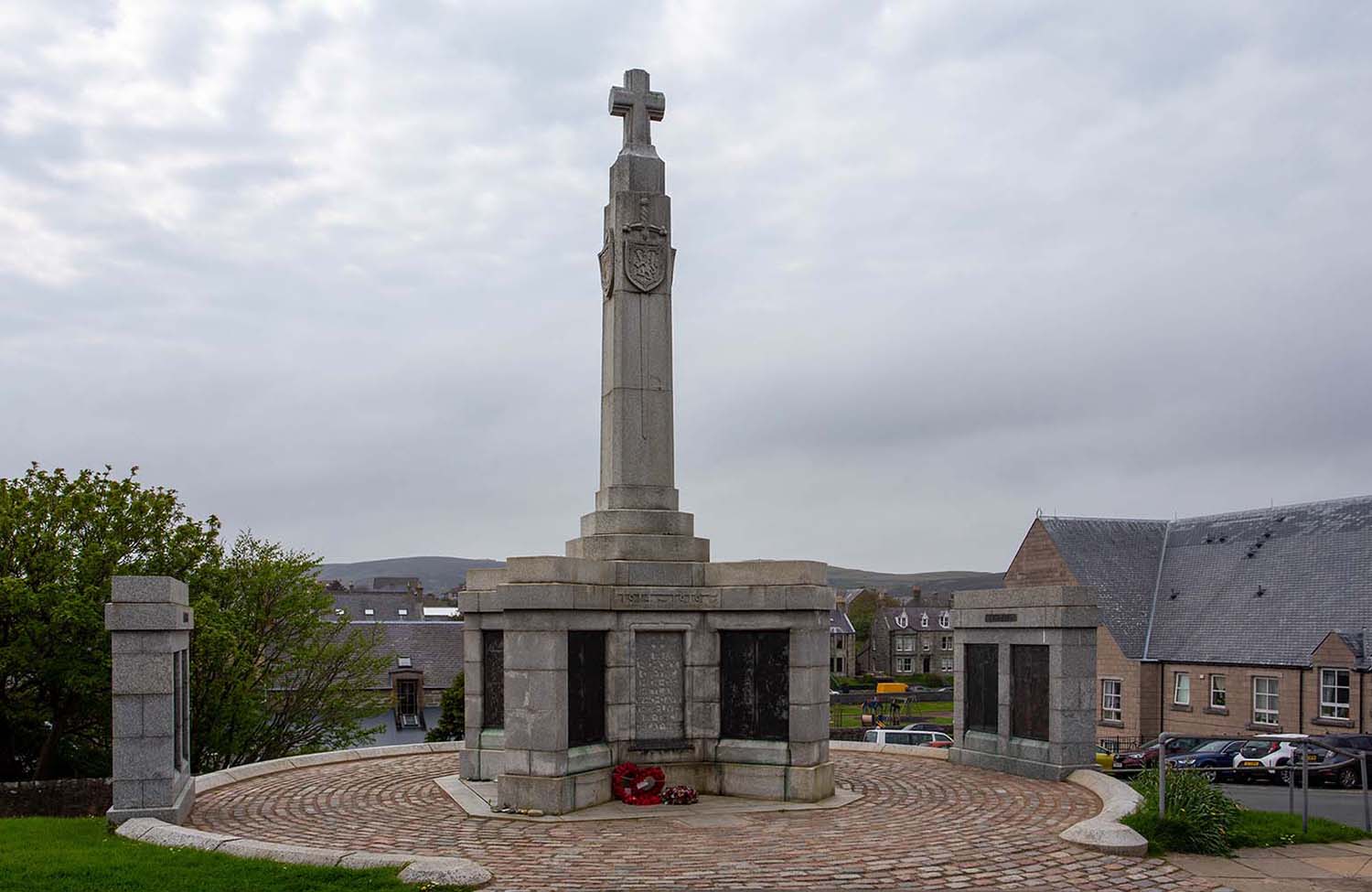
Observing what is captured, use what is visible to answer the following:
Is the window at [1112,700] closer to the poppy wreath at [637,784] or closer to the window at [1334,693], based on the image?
the window at [1334,693]

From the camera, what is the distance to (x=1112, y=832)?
41.8 feet

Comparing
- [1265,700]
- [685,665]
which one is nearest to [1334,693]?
[1265,700]

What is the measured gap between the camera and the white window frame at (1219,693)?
4819 cm

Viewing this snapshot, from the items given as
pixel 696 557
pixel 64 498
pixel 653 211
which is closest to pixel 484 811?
pixel 696 557

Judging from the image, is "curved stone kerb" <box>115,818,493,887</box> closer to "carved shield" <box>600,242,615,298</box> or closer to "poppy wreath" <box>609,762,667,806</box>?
"poppy wreath" <box>609,762,667,806</box>

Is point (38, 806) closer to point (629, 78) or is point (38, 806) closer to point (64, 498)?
point (64, 498)

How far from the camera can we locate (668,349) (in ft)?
56.7

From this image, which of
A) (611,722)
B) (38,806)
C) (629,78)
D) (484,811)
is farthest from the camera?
(38,806)

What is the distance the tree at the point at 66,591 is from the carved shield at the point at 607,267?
667 inches

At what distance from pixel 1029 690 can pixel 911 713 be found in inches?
2558

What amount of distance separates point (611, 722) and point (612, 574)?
2014mm

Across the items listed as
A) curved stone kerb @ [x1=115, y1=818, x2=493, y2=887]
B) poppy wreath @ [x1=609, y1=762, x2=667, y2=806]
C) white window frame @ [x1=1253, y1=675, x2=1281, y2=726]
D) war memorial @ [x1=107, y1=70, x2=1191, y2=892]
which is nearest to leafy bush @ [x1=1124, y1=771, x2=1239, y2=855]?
war memorial @ [x1=107, y1=70, x2=1191, y2=892]

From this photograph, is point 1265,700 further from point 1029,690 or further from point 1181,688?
point 1029,690

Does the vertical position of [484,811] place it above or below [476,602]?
below
